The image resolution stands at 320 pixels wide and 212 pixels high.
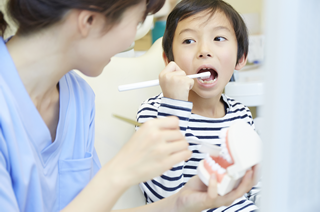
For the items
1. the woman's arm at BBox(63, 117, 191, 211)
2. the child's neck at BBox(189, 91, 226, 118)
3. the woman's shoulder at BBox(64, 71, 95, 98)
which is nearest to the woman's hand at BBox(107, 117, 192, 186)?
the woman's arm at BBox(63, 117, 191, 211)

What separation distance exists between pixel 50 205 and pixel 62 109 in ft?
0.70

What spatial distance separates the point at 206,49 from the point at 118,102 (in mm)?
325

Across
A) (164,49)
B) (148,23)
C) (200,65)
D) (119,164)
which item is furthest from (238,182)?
(148,23)

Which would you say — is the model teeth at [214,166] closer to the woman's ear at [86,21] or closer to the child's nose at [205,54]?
the woman's ear at [86,21]

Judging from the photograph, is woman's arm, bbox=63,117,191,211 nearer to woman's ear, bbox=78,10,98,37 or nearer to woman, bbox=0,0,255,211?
woman, bbox=0,0,255,211

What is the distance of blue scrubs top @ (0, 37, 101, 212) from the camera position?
52cm

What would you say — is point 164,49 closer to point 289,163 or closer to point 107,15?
point 107,15

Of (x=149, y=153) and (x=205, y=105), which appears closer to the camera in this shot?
(x=149, y=153)

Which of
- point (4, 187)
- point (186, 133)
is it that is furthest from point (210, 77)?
point (4, 187)

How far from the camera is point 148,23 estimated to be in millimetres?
1264

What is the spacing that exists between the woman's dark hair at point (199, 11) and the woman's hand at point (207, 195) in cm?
55

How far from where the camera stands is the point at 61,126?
2.20 ft

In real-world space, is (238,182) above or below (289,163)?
below

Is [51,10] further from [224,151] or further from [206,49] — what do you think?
[206,49]
